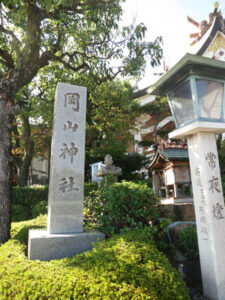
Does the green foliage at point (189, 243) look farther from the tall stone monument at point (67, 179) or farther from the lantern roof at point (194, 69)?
the lantern roof at point (194, 69)

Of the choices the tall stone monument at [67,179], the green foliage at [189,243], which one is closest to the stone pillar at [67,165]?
the tall stone monument at [67,179]

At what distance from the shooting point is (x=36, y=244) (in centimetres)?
366

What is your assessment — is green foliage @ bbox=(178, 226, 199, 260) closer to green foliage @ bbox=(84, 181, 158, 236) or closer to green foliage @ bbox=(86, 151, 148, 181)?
green foliage @ bbox=(84, 181, 158, 236)

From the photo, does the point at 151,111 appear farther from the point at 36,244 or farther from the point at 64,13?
the point at 36,244

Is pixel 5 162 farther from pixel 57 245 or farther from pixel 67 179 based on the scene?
pixel 57 245

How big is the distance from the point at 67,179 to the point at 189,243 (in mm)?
2505

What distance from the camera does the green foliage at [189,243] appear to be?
12.7ft

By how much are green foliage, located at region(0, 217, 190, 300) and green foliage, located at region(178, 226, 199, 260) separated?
1336mm

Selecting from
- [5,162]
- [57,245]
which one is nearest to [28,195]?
[5,162]

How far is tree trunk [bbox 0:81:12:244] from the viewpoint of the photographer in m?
5.08

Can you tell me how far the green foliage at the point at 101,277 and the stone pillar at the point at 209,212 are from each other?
66 cm

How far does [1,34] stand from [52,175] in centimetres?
500

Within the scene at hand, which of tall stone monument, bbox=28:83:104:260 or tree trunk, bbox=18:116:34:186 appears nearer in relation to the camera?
tall stone monument, bbox=28:83:104:260

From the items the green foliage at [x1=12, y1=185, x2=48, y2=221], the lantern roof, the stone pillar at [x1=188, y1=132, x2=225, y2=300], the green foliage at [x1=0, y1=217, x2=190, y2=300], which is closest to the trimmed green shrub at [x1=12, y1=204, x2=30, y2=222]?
the green foliage at [x1=12, y1=185, x2=48, y2=221]
